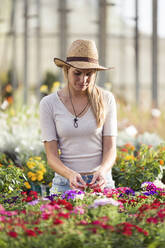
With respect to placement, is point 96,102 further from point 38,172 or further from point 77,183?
point 38,172

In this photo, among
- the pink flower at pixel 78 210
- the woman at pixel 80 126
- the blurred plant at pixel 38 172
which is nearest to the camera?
the pink flower at pixel 78 210

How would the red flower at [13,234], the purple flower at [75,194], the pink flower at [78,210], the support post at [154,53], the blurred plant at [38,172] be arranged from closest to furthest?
the red flower at [13,234], the pink flower at [78,210], the purple flower at [75,194], the blurred plant at [38,172], the support post at [154,53]

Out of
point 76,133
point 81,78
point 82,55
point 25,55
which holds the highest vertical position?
point 25,55

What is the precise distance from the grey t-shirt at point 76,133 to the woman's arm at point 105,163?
1.5 inches

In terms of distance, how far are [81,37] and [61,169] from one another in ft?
32.9

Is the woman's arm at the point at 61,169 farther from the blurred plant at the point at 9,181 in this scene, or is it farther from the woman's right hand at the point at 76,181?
the blurred plant at the point at 9,181

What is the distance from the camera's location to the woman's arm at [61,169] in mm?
3082

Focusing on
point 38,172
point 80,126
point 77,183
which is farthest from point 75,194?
point 38,172

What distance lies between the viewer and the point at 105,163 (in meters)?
3.31

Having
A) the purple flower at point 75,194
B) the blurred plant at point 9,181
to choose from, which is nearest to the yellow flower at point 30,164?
the blurred plant at point 9,181

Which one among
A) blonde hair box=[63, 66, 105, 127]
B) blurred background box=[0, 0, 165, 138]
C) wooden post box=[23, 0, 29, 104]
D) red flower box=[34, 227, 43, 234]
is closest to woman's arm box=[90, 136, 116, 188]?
blonde hair box=[63, 66, 105, 127]

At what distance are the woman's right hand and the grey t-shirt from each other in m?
0.29

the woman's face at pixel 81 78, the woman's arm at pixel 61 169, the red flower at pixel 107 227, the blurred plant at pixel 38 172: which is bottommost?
the blurred plant at pixel 38 172

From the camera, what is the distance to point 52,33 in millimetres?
13414
